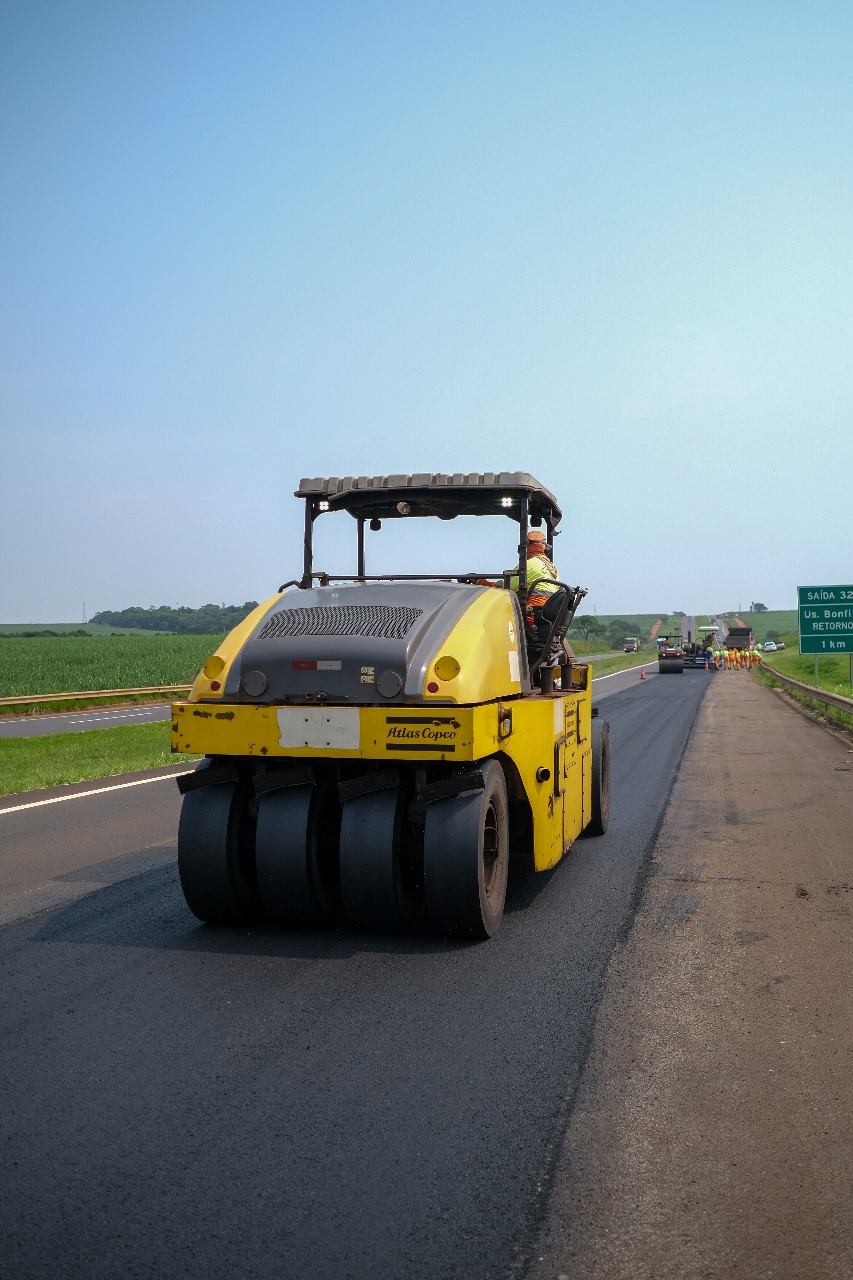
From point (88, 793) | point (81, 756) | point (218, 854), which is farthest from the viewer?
point (81, 756)

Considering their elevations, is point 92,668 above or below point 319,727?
below

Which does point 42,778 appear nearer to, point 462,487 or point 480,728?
point 462,487

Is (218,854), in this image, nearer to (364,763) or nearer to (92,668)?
(364,763)

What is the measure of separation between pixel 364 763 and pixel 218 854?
919mm

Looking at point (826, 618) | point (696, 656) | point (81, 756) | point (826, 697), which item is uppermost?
point (826, 618)

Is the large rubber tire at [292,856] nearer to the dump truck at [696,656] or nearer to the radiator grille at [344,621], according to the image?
the radiator grille at [344,621]

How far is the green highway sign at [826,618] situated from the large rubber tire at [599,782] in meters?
21.1

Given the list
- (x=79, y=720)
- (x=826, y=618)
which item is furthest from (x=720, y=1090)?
(x=826, y=618)

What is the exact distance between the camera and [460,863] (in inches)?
231

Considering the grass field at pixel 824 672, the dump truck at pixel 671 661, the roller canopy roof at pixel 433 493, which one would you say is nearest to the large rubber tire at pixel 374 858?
the roller canopy roof at pixel 433 493

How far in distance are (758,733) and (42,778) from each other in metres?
12.8

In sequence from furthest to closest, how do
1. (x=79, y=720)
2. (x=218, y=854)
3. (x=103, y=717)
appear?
1. (x=103, y=717)
2. (x=79, y=720)
3. (x=218, y=854)

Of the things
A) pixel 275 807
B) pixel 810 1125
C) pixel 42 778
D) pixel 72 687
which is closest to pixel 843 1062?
pixel 810 1125

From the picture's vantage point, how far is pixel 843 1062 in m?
4.43
